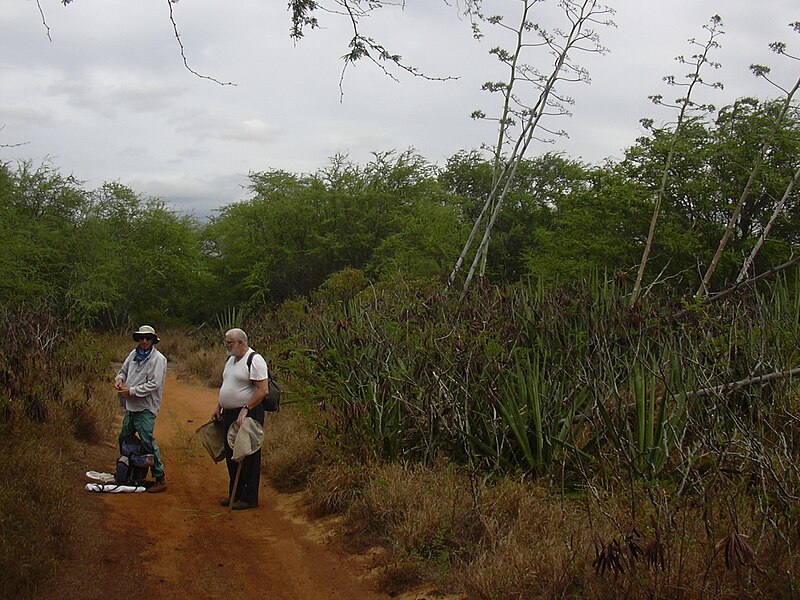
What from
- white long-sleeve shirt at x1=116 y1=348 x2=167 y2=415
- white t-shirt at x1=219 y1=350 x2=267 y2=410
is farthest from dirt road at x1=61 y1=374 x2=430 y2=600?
white t-shirt at x1=219 y1=350 x2=267 y2=410

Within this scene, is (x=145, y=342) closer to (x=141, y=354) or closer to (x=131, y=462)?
(x=141, y=354)

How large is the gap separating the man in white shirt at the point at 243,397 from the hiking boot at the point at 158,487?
818mm

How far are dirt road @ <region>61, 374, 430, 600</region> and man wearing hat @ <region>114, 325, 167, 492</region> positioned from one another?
1.92 ft

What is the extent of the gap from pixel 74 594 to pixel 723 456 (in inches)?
154

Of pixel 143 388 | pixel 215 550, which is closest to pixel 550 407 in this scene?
pixel 215 550

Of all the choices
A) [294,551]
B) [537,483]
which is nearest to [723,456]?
[537,483]

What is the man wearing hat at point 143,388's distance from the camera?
7730 millimetres

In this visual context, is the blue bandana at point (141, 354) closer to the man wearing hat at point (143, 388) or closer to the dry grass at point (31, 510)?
the man wearing hat at point (143, 388)

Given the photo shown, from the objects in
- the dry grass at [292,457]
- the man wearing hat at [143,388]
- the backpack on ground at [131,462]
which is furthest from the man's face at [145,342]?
the dry grass at [292,457]

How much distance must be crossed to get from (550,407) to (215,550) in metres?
2.91

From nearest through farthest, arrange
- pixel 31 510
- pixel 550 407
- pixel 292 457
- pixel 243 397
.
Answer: pixel 31 510 → pixel 550 407 → pixel 243 397 → pixel 292 457

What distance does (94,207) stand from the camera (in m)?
24.2

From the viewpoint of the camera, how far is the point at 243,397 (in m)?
7.18

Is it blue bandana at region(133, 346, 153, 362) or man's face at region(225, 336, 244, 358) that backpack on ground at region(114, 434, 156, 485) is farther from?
man's face at region(225, 336, 244, 358)
